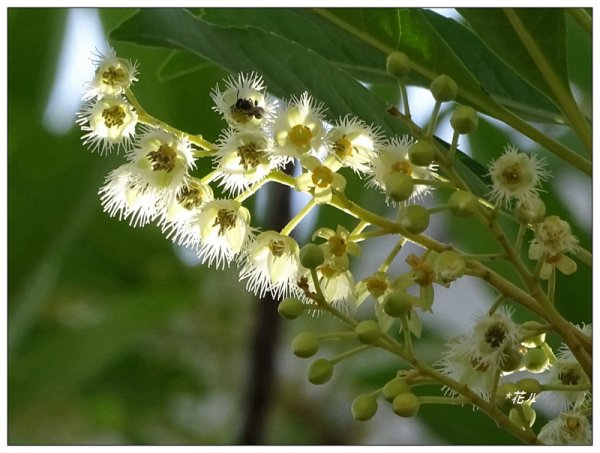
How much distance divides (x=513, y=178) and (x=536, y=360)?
0.17 m

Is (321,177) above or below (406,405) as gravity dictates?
above

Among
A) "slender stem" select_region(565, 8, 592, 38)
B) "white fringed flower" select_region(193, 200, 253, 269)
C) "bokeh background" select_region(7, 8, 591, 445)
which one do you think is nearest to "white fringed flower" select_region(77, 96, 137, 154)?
"white fringed flower" select_region(193, 200, 253, 269)

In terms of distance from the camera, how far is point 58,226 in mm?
1523

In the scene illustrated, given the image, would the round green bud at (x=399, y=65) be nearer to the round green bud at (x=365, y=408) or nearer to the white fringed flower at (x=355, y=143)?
the white fringed flower at (x=355, y=143)

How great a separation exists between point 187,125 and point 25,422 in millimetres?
819

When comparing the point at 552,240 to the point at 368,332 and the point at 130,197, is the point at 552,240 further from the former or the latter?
the point at 130,197

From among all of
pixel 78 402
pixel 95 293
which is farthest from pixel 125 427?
pixel 95 293

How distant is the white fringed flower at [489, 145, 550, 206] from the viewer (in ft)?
2.37

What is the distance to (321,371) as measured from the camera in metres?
0.73

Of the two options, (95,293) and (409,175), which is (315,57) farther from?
(95,293)

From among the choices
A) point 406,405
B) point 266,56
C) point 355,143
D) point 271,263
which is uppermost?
point 266,56

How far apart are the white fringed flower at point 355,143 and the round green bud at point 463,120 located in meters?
0.08

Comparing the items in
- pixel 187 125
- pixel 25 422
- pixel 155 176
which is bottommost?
pixel 25 422

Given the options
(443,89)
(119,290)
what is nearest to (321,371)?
(443,89)
